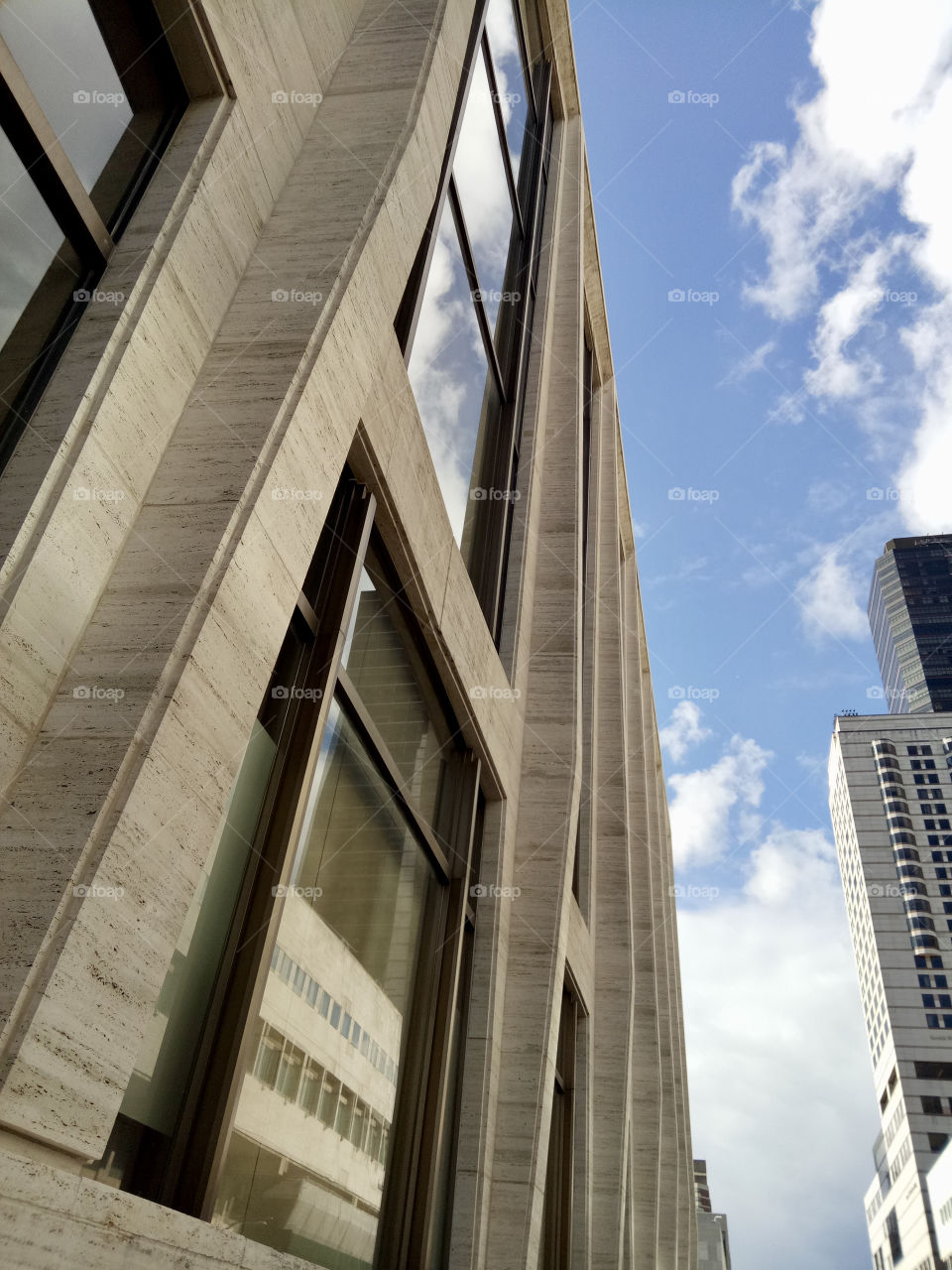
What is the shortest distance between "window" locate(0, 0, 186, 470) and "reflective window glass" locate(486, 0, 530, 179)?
31.2 ft

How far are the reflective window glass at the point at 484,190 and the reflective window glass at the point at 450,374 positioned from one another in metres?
0.86

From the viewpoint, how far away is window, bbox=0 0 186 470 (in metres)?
4.48

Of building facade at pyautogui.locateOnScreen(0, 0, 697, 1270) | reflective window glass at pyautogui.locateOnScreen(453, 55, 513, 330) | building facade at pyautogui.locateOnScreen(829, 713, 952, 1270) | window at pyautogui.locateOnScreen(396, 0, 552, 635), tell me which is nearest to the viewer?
building facade at pyautogui.locateOnScreen(0, 0, 697, 1270)

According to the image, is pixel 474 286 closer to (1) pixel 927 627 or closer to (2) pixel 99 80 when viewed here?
(2) pixel 99 80

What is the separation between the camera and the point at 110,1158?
4059 mm

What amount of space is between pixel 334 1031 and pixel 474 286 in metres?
8.89

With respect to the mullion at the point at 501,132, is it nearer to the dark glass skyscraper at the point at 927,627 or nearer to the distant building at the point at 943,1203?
the distant building at the point at 943,1203

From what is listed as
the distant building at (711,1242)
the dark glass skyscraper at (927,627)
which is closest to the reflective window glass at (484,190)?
the distant building at (711,1242)

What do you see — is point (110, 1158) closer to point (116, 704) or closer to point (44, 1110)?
point (44, 1110)

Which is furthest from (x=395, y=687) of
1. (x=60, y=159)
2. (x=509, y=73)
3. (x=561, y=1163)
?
(x=509, y=73)

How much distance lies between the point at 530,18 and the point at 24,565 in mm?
17139

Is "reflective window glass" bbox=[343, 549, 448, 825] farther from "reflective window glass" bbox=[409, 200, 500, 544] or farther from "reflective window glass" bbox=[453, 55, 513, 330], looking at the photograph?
"reflective window glass" bbox=[453, 55, 513, 330]

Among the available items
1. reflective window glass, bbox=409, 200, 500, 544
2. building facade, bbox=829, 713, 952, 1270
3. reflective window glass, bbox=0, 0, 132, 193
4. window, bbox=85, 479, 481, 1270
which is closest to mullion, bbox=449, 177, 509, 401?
reflective window glass, bbox=409, 200, 500, 544

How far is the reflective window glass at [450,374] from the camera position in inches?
372
